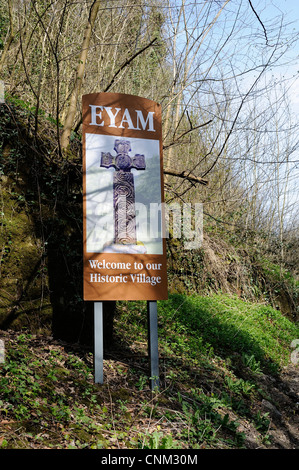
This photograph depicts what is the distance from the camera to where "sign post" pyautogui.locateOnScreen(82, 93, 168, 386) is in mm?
5094

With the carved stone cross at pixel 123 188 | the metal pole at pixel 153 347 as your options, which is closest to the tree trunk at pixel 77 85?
the carved stone cross at pixel 123 188

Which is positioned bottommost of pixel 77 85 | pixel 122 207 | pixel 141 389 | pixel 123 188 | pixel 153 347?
pixel 141 389

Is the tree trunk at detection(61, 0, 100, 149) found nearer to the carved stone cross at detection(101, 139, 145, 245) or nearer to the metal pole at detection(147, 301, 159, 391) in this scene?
the carved stone cross at detection(101, 139, 145, 245)

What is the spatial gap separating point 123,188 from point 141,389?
8.13 feet

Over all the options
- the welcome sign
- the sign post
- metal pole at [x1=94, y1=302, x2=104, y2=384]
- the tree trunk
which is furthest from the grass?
the tree trunk

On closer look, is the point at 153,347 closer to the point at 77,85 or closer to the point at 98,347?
the point at 98,347

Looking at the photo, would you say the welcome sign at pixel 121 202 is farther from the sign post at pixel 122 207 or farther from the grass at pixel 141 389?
the grass at pixel 141 389

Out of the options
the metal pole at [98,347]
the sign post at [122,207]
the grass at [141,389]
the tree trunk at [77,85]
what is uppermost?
the tree trunk at [77,85]

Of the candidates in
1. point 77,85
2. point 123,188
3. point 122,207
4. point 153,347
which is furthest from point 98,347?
point 77,85

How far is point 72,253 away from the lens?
20.3ft

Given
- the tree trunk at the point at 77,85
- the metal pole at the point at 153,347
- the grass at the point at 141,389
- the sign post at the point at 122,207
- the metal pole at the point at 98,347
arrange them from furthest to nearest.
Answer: the tree trunk at the point at 77,85 < the metal pole at the point at 153,347 < the sign post at the point at 122,207 < the metal pole at the point at 98,347 < the grass at the point at 141,389

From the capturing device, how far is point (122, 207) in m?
5.28

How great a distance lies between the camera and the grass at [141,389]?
148 inches
